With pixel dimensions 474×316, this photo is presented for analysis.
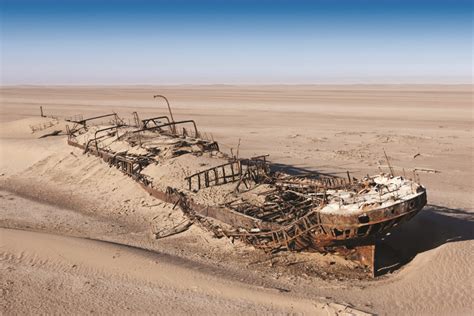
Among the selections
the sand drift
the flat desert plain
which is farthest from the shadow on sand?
the sand drift

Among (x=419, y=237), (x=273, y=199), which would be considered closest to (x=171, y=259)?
(x=273, y=199)

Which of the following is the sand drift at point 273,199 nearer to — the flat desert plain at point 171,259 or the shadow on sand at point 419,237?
the flat desert plain at point 171,259

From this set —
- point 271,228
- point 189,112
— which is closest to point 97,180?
point 271,228

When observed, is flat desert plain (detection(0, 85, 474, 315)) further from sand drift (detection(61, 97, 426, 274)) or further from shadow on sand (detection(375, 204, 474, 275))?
sand drift (detection(61, 97, 426, 274))

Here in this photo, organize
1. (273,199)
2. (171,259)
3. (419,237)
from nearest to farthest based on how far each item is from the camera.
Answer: (171,259)
(419,237)
(273,199)

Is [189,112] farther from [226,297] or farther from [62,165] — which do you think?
[226,297]

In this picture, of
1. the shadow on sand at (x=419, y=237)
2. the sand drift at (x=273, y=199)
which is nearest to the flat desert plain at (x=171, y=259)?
the shadow on sand at (x=419, y=237)

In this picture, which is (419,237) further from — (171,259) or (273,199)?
(171,259)

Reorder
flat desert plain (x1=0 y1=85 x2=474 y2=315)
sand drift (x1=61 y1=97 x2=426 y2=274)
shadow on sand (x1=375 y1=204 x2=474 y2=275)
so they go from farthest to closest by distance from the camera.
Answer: shadow on sand (x1=375 y1=204 x2=474 y2=275)
sand drift (x1=61 y1=97 x2=426 y2=274)
flat desert plain (x1=0 y1=85 x2=474 y2=315)
